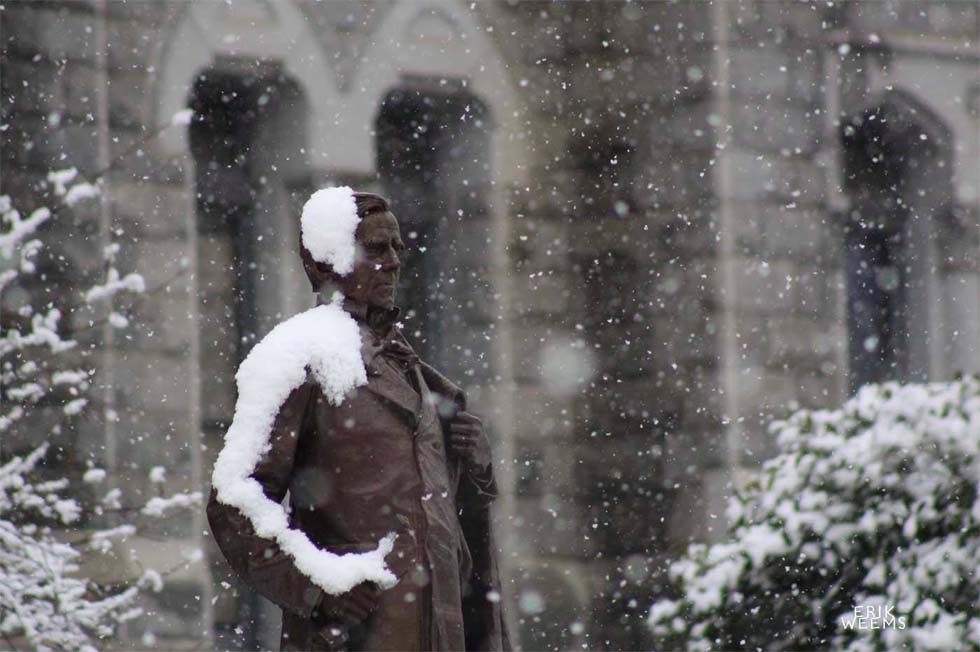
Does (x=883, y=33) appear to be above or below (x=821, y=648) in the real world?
above

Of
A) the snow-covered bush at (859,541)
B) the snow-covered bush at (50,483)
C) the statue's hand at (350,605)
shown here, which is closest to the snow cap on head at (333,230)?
the statue's hand at (350,605)

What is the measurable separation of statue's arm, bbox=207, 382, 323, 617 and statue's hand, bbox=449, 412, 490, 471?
34 centimetres

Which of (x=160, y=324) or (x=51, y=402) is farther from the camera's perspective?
(x=160, y=324)

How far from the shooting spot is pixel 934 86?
9.51m

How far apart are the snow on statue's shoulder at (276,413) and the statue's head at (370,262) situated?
80 millimetres

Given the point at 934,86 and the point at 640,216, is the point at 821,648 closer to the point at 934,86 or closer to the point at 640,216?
the point at 640,216

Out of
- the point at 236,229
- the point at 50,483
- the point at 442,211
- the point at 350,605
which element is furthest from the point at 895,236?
the point at 350,605

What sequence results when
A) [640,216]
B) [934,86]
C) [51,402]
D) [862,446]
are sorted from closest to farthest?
[862,446] → [51,402] → [640,216] → [934,86]

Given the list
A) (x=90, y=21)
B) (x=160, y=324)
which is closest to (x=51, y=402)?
(x=160, y=324)

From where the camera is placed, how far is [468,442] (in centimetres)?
339

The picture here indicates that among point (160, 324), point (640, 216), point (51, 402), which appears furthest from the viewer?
point (640, 216)

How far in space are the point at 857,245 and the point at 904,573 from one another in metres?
4.53

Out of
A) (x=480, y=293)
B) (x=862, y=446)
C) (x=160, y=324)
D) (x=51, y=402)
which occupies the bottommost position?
(x=862, y=446)

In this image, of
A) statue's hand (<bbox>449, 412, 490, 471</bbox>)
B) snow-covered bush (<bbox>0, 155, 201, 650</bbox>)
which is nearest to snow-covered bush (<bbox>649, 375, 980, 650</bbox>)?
snow-covered bush (<bbox>0, 155, 201, 650</bbox>)
